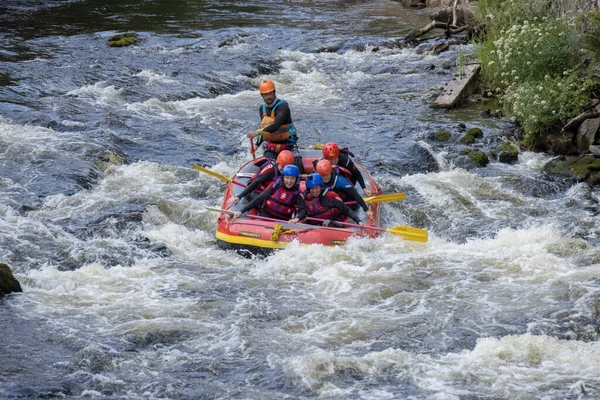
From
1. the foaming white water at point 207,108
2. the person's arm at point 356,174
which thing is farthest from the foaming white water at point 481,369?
the foaming white water at point 207,108

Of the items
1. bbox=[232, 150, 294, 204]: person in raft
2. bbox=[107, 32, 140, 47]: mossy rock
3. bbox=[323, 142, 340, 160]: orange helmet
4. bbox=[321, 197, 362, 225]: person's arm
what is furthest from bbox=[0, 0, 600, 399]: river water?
bbox=[107, 32, 140, 47]: mossy rock

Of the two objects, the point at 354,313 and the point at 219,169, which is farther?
the point at 219,169

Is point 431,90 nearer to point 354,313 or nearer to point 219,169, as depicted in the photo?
point 219,169

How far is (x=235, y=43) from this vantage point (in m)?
19.2

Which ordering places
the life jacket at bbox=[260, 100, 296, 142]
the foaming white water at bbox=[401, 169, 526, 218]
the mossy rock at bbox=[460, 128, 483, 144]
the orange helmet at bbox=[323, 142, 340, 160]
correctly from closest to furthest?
the orange helmet at bbox=[323, 142, 340, 160]
the foaming white water at bbox=[401, 169, 526, 218]
the life jacket at bbox=[260, 100, 296, 142]
the mossy rock at bbox=[460, 128, 483, 144]

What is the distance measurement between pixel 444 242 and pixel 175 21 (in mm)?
14196

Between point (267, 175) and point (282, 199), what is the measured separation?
43 centimetres

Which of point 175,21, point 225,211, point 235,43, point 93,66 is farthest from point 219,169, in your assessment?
point 175,21

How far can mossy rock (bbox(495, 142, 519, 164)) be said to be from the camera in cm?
1191

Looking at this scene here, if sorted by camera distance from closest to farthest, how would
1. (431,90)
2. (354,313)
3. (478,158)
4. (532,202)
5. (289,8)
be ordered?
(354,313) → (532,202) → (478,158) → (431,90) → (289,8)

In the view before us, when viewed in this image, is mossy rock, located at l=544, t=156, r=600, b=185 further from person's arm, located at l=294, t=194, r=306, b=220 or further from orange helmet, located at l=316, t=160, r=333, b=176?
person's arm, located at l=294, t=194, r=306, b=220

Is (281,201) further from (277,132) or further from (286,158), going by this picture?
(277,132)

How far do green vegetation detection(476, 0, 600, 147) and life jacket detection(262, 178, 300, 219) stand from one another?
437cm

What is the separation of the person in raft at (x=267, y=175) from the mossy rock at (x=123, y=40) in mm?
9896
